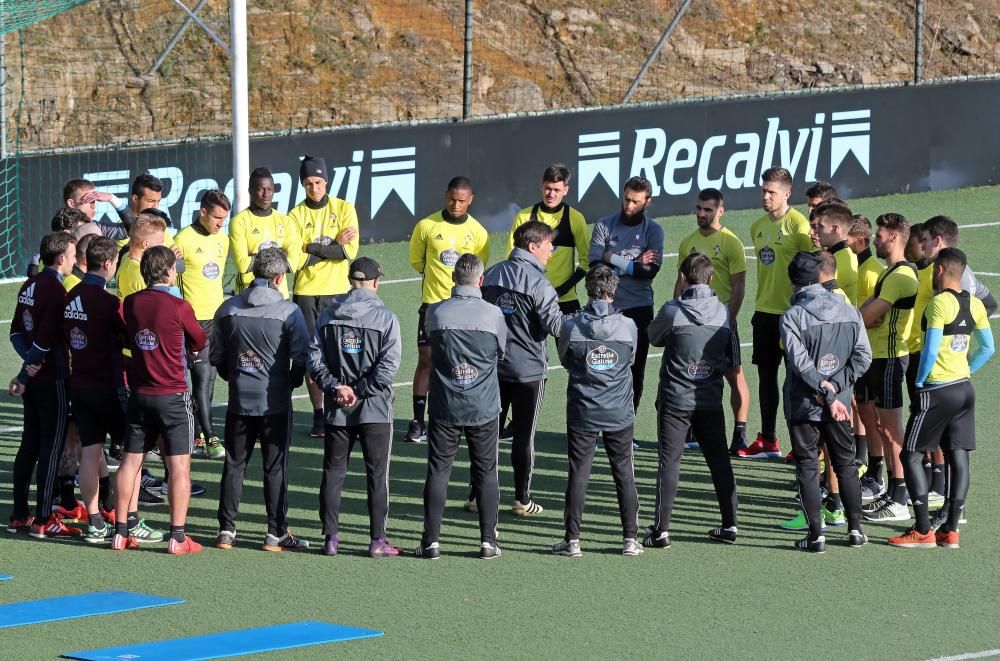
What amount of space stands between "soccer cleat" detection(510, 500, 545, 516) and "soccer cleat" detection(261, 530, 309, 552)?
1509 mm

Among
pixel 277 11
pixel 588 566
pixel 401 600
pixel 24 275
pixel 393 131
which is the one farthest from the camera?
pixel 277 11

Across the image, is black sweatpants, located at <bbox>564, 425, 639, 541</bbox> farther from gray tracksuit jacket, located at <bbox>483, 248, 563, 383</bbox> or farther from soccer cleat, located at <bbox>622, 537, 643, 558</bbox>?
gray tracksuit jacket, located at <bbox>483, 248, 563, 383</bbox>

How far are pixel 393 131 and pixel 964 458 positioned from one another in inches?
468

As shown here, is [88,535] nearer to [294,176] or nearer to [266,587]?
[266,587]

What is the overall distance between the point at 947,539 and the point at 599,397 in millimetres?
2294

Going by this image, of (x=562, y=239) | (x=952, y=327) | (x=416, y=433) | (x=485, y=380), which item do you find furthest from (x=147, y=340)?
(x=952, y=327)

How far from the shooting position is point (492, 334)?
32.9ft

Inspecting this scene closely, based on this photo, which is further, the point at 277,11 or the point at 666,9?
the point at 666,9

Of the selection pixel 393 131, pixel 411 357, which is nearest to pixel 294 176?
pixel 393 131

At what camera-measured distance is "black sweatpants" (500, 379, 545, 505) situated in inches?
433

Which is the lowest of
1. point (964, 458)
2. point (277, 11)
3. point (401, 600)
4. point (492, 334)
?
point (401, 600)

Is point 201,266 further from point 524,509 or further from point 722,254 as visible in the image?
point 722,254

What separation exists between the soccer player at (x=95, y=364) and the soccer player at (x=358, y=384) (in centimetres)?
126

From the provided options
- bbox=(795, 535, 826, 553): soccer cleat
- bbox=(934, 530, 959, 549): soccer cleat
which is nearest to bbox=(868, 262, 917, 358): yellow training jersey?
bbox=(934, 530, 959, 549): soccer cleat
